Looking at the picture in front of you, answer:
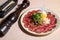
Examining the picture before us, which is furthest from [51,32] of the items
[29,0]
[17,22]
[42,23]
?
[29,0]

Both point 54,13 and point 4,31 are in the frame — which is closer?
point 4,31

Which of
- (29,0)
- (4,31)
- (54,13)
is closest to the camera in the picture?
(4,31)

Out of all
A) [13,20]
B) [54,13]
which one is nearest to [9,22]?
[13,20]

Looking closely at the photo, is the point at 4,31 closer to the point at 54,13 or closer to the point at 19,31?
the point at 19,31

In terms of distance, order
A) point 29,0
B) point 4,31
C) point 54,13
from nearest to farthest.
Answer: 1. point 4,31
2. point 54,13
3. point 29,0

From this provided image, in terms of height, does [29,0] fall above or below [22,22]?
above

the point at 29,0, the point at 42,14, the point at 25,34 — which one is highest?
the point at 29,0

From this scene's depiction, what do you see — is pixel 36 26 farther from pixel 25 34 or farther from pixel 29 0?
pixel 29 0

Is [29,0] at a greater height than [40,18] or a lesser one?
greater

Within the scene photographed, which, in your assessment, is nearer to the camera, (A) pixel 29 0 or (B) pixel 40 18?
(B) pixel 40 18
